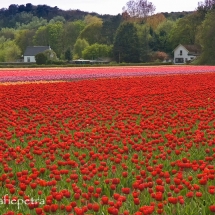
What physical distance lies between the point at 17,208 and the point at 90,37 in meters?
97.9

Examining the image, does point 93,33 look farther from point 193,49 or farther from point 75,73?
point 75,73

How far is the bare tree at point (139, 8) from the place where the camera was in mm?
125875

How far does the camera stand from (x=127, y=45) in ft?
235

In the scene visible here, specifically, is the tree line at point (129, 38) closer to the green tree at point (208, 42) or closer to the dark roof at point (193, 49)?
the green tree at point (208, 42)

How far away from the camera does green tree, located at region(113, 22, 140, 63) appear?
71.4 meters

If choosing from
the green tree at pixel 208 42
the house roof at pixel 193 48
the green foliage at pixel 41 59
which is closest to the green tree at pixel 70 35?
the house roof at pixel 193 48

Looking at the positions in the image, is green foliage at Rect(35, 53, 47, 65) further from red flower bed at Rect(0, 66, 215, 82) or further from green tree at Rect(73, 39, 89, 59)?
green tree at Rect(73, 39, 89, 59)

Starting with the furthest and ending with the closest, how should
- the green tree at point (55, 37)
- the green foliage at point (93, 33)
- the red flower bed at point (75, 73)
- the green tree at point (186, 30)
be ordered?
1. the green tree at point (55, 37)
2. the green foliage at point (93, 33)
3. the green tree at point (186, 30)
4. the red flower bed at point (75, 73)

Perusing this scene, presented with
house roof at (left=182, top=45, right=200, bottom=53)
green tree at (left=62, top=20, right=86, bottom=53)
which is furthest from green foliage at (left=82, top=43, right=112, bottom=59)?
green tree at (left=62, top=20, right=86, bottom=53)

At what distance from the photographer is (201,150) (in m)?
6.96

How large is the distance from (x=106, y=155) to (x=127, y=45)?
67.0 metres

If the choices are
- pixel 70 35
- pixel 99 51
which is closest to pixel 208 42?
pixel 99 51

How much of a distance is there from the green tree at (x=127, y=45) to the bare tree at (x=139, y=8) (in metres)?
51.1

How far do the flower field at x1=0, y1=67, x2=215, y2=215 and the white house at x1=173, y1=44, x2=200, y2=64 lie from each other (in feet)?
203
